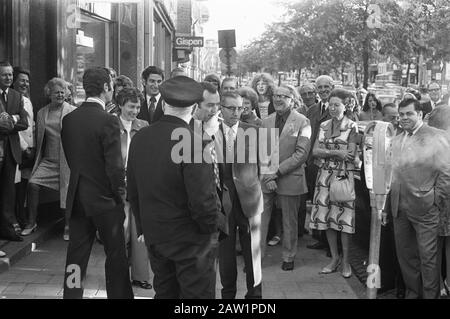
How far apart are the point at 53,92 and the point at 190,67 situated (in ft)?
110

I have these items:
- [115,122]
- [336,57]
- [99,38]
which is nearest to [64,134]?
[115,122]

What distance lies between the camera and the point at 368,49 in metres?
14.9

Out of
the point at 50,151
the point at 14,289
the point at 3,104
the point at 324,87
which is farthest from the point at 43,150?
the point at 324,87

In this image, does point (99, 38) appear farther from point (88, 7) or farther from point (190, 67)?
point (190, 67)

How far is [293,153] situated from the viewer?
21.6 feet

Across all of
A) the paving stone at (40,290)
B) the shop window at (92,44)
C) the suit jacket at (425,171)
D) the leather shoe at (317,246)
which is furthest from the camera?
the shop window at (92,44)

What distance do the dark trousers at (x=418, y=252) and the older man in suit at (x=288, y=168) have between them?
54.1 inches

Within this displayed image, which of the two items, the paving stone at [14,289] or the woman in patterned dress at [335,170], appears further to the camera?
the woman in patterned dress at [335,170]

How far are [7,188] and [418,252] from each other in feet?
13.6

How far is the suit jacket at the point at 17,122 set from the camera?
6.63 meters

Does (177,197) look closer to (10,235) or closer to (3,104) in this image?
(3,104)

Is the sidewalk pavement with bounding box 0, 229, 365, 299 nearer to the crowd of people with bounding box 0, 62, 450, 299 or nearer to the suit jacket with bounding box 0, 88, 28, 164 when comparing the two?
the crowd of people with bounding box 0, 62, 450, 299

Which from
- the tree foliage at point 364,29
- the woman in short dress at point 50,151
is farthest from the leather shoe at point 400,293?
the tree foliage at point 364,29

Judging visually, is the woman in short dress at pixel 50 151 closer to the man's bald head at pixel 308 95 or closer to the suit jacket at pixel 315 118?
the suit jacket at pixel 315 118
